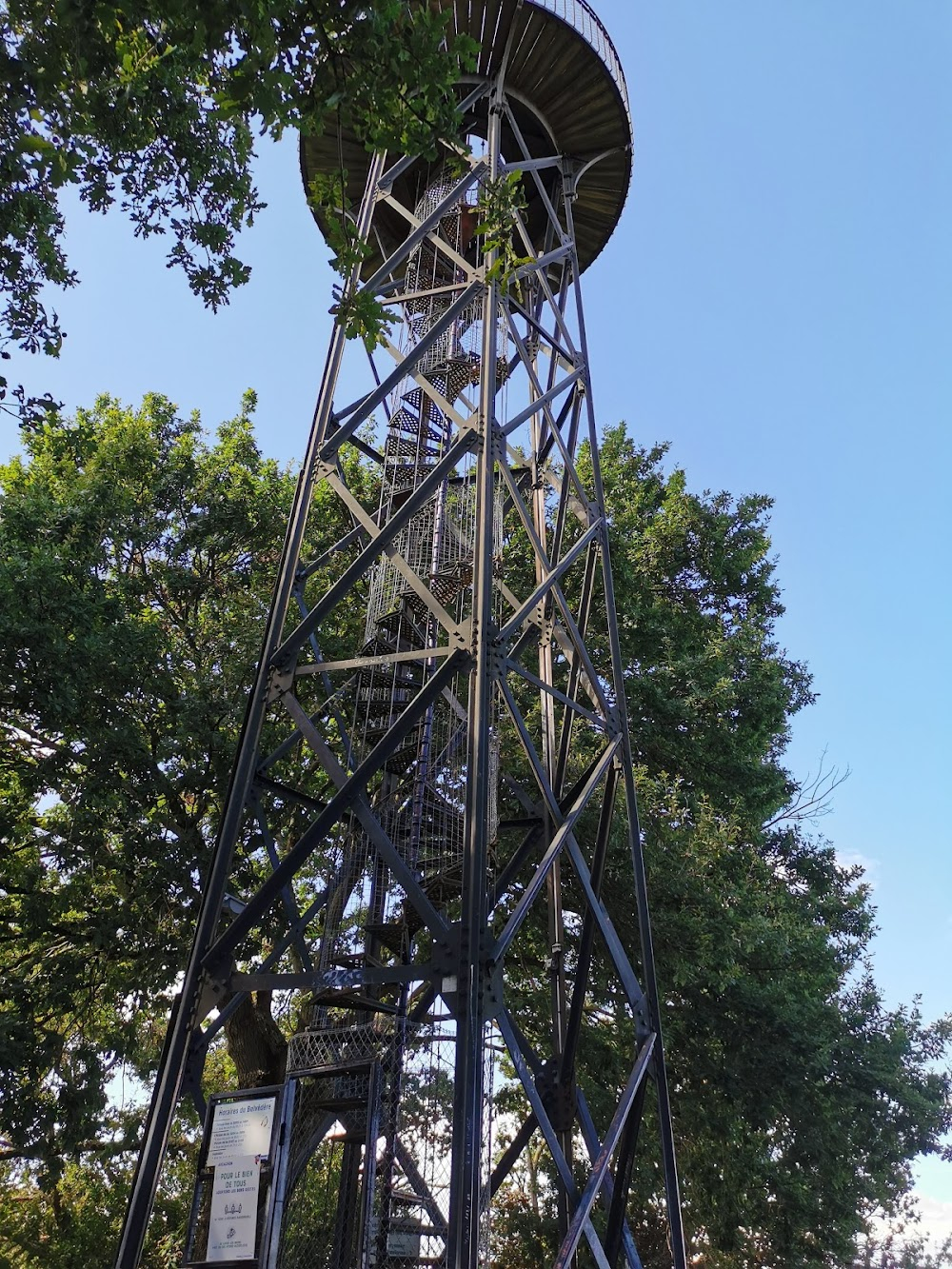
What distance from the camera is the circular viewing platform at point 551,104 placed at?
1048 centimetres

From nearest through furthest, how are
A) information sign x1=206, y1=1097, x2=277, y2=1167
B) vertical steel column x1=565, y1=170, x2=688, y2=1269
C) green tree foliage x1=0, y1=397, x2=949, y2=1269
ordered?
information sign x1=206, y1=1097, x2=277, y2=1167 < vertical steel column x1=565, y1=170, x2=688, y2=1269 < green tree foliage x1=0, y1=397, x2=949, y2=1269

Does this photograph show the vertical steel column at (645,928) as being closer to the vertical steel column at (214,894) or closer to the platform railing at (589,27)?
the vertical steel column at (214,894)

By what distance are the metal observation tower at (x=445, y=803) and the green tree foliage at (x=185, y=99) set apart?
103cm

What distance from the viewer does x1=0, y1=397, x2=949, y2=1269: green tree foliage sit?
11.7m

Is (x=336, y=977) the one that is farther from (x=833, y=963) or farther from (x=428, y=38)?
(x=833, y=963)

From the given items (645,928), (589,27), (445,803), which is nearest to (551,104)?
(589,27)

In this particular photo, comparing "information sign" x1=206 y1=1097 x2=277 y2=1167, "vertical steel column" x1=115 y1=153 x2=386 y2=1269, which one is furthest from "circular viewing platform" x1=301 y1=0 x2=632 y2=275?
"information sign" x1=206 y1=1097 x2=277 y2=1167

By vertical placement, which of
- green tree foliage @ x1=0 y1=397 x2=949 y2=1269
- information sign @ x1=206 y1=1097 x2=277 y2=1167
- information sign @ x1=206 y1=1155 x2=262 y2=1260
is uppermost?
green tree foliage @ x1=0 y1=397 x2=949 y2=1269

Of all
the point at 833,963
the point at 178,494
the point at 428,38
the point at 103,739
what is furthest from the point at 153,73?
the point at 833,963

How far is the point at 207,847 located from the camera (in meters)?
12.7

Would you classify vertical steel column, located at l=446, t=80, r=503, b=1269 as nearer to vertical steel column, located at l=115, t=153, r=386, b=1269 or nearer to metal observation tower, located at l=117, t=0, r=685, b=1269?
metal observation tower, located at l=117, t=0, r=685, b=1269

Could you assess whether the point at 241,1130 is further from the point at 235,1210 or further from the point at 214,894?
the point at 214,894

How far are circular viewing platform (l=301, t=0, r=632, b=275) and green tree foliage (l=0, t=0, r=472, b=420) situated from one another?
4180 millimetres

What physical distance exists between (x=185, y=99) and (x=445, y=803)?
614cm
